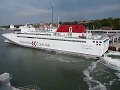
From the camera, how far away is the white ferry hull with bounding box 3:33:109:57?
22180 mm

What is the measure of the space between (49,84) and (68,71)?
13.5ft

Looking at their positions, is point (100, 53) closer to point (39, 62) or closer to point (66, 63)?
point (66, 63)

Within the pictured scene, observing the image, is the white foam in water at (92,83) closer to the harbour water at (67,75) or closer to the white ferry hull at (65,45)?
the harbour water at (67,75)

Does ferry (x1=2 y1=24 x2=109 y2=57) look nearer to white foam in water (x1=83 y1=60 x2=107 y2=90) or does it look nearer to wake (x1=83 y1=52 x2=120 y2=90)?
wake (x1=83 y1=52 x2=120 y2=90)

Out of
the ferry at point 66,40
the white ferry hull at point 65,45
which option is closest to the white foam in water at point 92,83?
the white ferry hull at point 65,45

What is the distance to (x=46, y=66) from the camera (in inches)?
721

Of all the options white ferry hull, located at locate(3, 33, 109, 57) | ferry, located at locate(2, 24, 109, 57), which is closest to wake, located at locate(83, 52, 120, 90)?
white ferry hull, located at locate(3, 33, 109, 57)

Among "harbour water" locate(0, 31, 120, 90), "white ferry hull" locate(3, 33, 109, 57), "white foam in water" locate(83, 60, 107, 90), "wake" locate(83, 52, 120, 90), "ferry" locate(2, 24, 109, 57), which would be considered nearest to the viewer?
"white foam in water" locate(83, 60, 107, 90)

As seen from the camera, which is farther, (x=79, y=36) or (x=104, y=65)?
(x=79, y=36)

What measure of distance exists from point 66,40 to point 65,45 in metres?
0.80

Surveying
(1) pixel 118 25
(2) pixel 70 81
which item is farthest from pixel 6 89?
(1) pixel 118 25

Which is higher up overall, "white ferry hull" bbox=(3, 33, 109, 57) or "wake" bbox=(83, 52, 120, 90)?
"white ferry hull" bbox=(3, 33, 109, 57)

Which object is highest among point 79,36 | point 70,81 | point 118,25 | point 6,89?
point 118,25

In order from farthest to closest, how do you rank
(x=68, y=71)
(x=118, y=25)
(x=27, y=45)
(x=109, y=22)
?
(x=109, y=22) < (x=118, y=25) < (x=27, y=45) < (x=68, y=71)
